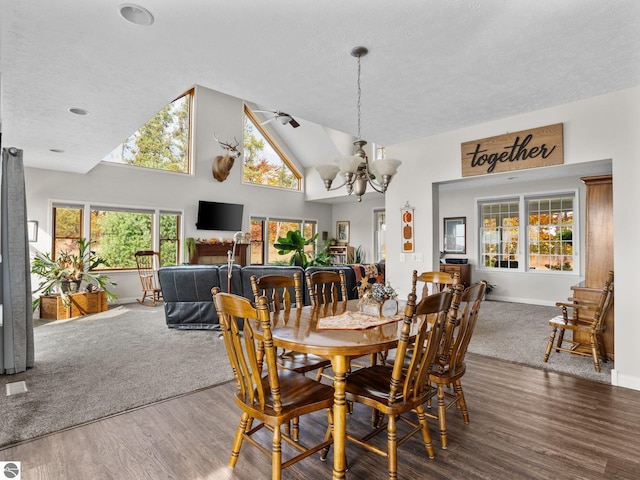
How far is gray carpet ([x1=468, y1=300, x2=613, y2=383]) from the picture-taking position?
3580 millimetres

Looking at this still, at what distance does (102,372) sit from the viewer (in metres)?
3.46

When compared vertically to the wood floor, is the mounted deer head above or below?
above

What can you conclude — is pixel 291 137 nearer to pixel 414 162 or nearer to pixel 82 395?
pixel 414 162

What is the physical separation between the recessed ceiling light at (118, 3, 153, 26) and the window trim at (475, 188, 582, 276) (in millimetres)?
7362

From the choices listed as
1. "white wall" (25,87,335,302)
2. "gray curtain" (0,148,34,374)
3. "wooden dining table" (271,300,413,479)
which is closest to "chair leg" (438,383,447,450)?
"wooden dining table" (271,300,413,479)

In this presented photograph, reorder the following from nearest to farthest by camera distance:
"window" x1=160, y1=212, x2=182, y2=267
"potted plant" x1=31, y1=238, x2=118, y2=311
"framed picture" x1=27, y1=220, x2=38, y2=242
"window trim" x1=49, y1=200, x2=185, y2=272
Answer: "potted plant" x1=31, y1=238, x2=118, y2=311
"framed picture" x1=27, y1=220, x2=38, y2=242
"window trim" x1=49, y1=200, x2=185, y2=272
"window" x1=160, y1=212, x2=182, y2=267

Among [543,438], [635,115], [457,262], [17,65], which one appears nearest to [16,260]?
[17,65]

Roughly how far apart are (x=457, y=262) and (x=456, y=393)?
6059mm

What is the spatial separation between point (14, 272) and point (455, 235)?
793 cm

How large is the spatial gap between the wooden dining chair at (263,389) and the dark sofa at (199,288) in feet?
10.0

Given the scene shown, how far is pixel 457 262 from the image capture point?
8148 millimetres

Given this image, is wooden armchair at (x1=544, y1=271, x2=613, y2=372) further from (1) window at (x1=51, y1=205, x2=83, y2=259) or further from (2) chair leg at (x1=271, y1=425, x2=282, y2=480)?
(1) window at (x1=51, y1=205, x2=83, y2=259)

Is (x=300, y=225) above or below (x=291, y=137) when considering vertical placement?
below

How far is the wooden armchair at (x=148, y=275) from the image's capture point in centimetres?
731
